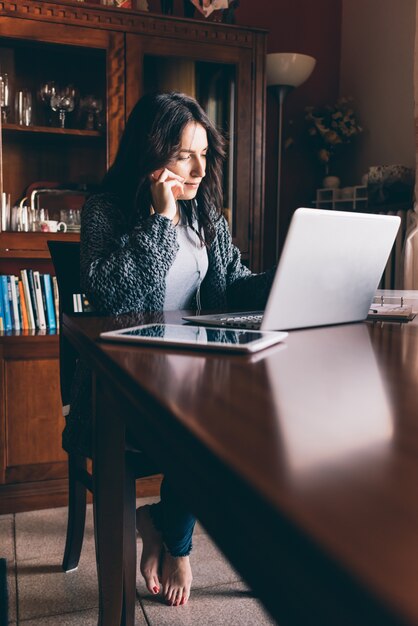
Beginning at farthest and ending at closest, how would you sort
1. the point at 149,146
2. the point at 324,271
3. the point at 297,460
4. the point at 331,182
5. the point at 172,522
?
1. the point at 331,182
2. the point at 149,146
3. the point at 172,522
4. the point at 324,271
5. the point at 297,460

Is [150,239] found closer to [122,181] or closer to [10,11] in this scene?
[122,181]

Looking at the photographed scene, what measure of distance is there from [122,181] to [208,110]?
0.97 m

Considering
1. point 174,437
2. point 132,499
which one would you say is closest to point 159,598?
point 132,499

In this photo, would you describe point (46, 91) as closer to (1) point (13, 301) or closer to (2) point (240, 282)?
(1) point (13, 301)

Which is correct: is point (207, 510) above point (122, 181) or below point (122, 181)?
below

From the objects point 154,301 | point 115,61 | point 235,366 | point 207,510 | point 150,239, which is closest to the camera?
point 207,510

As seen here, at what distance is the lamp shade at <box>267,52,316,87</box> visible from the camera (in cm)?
277

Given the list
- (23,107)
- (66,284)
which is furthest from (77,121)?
(66,284)

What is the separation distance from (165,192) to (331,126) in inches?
72.5

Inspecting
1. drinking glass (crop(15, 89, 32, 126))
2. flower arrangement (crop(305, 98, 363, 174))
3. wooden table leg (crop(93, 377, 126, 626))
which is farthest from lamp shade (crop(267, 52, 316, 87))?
wooden table leg (crop(93, 377, 126, 626))

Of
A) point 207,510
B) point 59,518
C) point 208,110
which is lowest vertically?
point 59,518

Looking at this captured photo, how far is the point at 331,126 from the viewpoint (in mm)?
3068

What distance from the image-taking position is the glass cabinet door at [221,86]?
237 centimetres

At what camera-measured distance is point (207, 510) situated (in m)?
0.39
